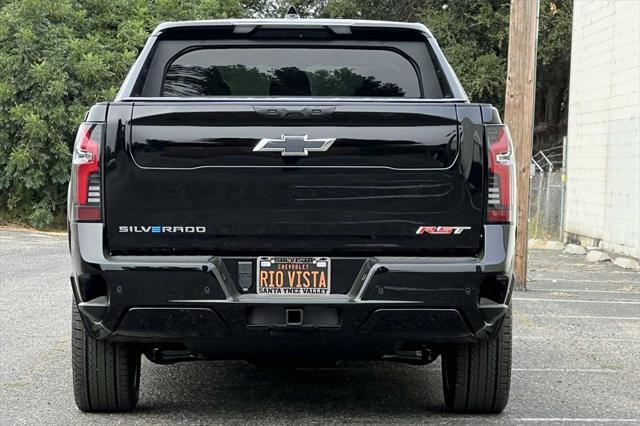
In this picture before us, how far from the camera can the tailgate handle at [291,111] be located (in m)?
4.57

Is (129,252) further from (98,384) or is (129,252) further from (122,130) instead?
(98,384)

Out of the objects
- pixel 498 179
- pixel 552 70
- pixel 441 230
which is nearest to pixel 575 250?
pixel 498 179

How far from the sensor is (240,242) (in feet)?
15.0

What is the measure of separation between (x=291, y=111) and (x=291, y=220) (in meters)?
0.49

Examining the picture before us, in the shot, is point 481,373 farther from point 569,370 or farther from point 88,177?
point 88,177

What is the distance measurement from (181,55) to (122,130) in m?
0.98

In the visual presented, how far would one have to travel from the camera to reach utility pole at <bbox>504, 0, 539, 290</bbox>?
11.6 meters

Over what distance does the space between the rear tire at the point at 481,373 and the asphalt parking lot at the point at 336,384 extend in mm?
100

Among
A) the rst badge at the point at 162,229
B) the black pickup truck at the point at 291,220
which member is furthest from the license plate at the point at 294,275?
the rst badge at the point at 162,229

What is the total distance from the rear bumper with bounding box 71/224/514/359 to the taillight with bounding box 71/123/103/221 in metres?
0.07

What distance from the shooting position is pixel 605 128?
17.8m

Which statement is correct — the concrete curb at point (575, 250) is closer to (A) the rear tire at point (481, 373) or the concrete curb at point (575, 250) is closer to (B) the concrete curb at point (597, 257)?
(B) the concrete curb at point (597, 257)

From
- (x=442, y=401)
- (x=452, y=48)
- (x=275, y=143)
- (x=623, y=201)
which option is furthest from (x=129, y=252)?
(x=452, y=48)

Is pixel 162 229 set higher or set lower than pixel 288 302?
higher
